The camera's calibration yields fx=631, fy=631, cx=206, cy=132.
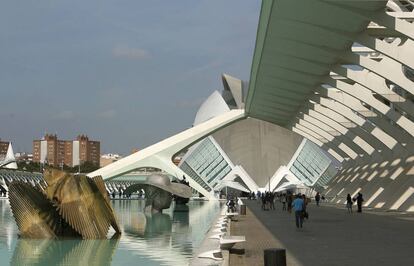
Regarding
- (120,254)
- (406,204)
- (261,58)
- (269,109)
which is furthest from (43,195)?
(269,109)

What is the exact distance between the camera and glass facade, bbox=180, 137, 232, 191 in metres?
68.6

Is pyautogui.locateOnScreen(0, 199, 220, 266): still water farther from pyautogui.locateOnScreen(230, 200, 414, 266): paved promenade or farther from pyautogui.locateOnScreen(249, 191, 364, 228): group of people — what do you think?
pyautogui.locateOnScreen(249, 191, 364, 228): group of people

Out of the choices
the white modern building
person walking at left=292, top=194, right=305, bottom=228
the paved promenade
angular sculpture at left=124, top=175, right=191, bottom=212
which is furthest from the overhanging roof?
angular sculpture at left=124, top=175, right=191, bottom=212

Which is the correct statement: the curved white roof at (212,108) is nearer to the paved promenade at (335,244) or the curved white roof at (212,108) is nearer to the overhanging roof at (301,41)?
the overhanging roof at (301,41)

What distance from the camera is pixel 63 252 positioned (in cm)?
1384

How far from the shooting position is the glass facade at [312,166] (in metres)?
70.3

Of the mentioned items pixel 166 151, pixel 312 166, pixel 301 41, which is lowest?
pixel 166 151

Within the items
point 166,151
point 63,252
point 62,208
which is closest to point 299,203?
point 62,208

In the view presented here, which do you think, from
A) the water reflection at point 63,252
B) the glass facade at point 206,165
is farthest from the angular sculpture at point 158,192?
the glass facade at point 206,165

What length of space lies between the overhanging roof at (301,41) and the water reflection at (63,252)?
8.61 meters

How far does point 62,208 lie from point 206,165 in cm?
5316

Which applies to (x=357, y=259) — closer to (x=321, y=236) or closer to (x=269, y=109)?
(x=321, y=236)

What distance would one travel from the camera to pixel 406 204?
1127 inches

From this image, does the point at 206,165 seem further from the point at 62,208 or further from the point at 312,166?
the point at 62,208
